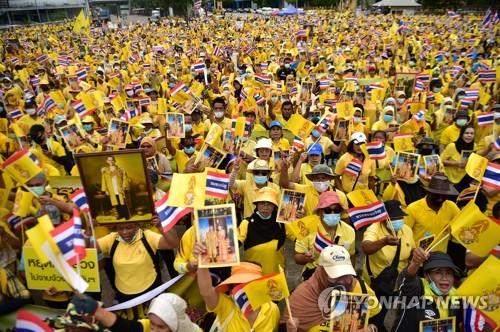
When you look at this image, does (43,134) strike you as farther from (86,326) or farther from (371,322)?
(371,322)

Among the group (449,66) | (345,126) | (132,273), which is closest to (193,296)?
(132,273)

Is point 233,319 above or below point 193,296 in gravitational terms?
above

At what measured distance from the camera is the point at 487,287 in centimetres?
313

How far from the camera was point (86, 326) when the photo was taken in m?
2.75

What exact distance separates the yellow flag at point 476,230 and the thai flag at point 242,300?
1.97 m

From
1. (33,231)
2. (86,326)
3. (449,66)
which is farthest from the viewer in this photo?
(449,66)

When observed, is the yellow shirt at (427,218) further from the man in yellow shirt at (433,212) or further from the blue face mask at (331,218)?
the blue face mask at (331,218)

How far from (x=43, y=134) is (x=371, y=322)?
6307mm

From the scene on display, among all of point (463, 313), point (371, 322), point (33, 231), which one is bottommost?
point (371, 322)

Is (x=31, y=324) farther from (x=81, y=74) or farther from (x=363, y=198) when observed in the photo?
(x=81, y=74)

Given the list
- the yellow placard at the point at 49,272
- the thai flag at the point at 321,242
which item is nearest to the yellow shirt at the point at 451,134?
the thai flag at the point at 321,242

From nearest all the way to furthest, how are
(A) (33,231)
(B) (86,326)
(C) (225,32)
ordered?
(A) (33,231), (B) (86,326), (C) (225,32)

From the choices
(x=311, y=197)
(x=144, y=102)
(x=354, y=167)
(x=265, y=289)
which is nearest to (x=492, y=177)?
(x=354, y=167)

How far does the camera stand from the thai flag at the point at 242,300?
319cm
